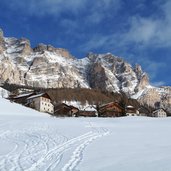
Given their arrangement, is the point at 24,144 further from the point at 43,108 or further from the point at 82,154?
the point at 43,108

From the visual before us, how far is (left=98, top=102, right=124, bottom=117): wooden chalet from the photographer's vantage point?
10956 cm

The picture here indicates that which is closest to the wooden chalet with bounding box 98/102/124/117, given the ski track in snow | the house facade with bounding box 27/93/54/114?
the house facade with bounding box 27/93/54/114

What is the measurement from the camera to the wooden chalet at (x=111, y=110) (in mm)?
109562

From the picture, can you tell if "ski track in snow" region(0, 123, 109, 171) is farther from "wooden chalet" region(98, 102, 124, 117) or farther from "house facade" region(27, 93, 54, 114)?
"house facade" region(27, 93, 54, 114)

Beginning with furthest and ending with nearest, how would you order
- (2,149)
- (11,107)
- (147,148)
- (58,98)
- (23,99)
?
(58,98), (23,99), (11,107), (2,149), (147,148)

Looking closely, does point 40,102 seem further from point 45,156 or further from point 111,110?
point 45,156

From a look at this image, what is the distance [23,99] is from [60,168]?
110278mm

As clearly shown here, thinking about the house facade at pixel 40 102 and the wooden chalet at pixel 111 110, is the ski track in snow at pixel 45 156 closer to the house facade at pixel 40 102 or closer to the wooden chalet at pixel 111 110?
the wooden chalet at pixel 111 110

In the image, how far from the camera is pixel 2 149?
2011 cm

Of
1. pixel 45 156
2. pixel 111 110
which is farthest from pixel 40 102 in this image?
pixel 45 156

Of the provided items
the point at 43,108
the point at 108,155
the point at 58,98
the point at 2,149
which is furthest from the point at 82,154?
the point at 58,98

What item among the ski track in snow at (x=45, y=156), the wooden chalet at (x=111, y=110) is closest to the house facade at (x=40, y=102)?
the wooden chalet at (x=111, y=110)

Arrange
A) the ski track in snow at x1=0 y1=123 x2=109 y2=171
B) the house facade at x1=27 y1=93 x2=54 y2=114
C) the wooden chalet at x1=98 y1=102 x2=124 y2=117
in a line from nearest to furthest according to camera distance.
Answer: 1. the ski track in snow at x1=0 y1=123 x2=109 y2=171
2. the wooden chalet at x1=98 y1=102 x2=124 y2=117
3. the house facade at x1=27 y1=93 x2=54 y2=114

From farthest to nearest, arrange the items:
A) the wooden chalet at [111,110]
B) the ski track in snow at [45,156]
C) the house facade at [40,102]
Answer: the house facade at [40,102] → the wooden chalet at [111,110] → the ski track in snow at [45,156]
